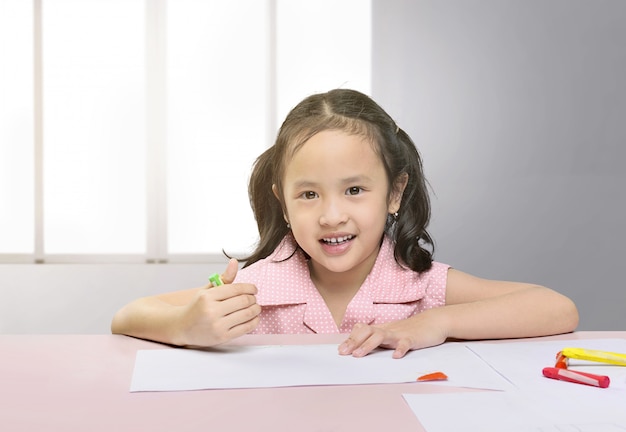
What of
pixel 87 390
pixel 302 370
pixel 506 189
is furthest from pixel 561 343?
pixel 506 189

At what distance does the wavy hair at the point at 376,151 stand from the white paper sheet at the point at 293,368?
0.40 metres

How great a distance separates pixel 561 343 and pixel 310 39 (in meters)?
3.34

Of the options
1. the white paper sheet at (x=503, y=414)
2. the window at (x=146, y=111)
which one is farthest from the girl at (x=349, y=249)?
the window at (x=146, y=111)

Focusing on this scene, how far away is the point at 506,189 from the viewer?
3684mm

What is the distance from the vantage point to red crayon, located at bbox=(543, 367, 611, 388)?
0.61 m

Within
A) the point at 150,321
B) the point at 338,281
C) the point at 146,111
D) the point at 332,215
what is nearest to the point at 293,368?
→ the point at 150,321

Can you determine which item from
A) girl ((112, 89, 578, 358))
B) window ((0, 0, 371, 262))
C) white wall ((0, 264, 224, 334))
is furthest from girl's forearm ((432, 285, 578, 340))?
window ((0, 0, 371, 262))

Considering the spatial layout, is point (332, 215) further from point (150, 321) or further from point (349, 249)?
point (150, 321)

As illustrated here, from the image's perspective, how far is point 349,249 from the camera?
104 cm

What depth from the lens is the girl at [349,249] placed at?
2.95 ft

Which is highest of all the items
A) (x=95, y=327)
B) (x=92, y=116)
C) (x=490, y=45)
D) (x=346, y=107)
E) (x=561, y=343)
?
(x=490, y=45)

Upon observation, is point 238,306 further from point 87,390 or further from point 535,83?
point 535,83

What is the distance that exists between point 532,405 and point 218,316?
34 centimetres

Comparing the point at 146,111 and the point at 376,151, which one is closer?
the point at 376,151
